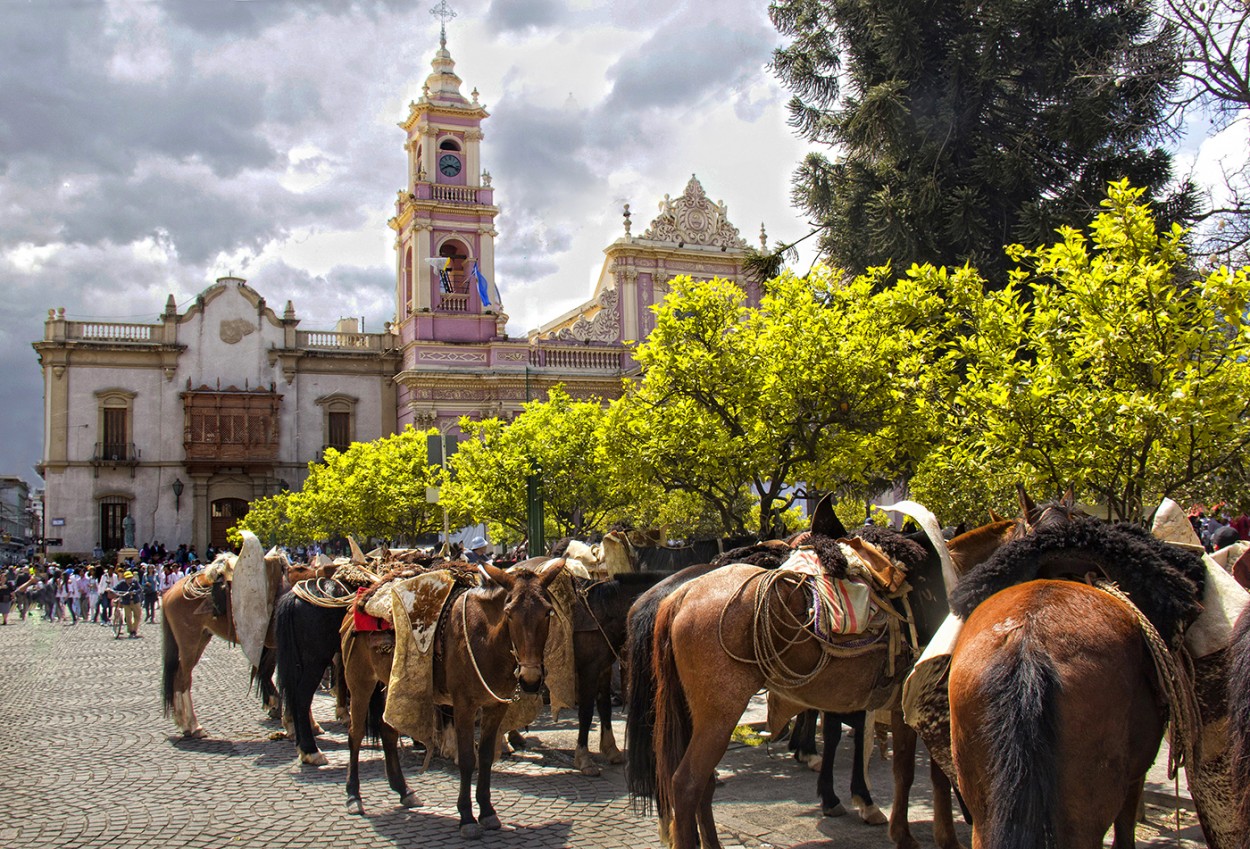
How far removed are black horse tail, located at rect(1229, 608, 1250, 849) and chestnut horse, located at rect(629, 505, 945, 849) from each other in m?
2.80

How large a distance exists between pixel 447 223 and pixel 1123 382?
Answer: 3742 centimetres

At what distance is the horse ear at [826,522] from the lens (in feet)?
21.7

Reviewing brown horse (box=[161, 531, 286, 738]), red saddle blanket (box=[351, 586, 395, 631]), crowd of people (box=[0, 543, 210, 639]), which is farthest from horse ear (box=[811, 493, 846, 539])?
crowd of people (box=[0, 543, 210, 639])

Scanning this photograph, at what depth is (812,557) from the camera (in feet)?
20.6

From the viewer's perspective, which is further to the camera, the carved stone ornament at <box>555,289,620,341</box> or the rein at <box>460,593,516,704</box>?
the carved stone ornament at <box>555,289,620,341</box>

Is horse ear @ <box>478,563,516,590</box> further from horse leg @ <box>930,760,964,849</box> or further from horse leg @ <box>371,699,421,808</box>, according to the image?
horse leg @ <box>930,760,964,849</box>

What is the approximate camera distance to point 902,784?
621cm

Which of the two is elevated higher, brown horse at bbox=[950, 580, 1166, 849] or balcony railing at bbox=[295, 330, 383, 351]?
balcony railing at bbox=[295, 330, 383, 351]

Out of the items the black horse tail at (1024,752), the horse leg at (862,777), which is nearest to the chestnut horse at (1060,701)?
the black horse tail at (1024,752)

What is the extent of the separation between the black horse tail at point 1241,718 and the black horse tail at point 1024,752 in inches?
21.0

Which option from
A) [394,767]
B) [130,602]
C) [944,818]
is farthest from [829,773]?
[130,602]

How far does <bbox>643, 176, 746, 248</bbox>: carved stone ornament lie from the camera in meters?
43.8

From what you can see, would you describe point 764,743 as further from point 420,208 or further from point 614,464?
point 420,208

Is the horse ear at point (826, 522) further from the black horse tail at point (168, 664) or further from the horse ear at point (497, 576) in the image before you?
the black horse tail at point (168, 664)
